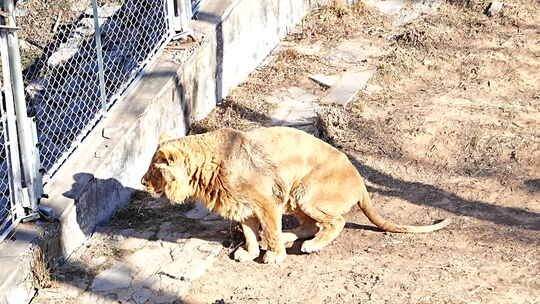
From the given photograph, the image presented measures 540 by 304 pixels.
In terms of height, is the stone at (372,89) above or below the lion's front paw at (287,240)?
above

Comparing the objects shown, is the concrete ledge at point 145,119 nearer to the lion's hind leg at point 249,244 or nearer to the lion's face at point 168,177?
the lion's face at point 168,177

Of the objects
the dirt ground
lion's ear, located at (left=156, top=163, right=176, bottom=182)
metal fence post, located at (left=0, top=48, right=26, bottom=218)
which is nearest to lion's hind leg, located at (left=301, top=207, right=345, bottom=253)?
the dirt ground

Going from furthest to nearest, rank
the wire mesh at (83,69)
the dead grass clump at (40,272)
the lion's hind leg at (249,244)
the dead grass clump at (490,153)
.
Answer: the wire mesh at (83,69), the dead grass clump at (490,153), the lion's hind leg at (249,244), the dead grass clump at (40,272)

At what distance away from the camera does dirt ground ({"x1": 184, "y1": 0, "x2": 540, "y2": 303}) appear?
7.41 m

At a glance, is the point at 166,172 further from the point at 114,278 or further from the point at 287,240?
the point at 287,240

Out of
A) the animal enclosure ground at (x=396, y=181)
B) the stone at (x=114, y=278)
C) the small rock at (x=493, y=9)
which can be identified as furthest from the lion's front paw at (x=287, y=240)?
the small rock at (x=493, y=9)

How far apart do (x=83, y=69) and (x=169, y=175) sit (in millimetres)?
2998

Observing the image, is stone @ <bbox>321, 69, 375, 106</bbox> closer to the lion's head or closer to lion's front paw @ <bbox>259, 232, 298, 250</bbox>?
lion's front paw @ <bbox>259, 232, 298, 250</bbox>

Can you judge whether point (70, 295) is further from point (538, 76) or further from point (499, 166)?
point (538, 76)

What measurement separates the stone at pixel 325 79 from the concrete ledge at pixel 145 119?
871mm

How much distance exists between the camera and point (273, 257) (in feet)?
25.8

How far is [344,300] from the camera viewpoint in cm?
721

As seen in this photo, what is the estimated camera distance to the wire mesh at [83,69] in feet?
30.8

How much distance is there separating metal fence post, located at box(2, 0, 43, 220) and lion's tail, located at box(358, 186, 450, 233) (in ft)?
9.40
